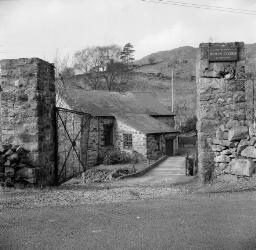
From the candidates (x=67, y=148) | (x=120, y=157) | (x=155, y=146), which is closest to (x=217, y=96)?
(x=67, y=148)

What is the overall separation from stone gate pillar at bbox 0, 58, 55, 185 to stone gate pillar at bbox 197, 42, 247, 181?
156 inches

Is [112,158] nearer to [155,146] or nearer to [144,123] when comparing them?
[155,146]

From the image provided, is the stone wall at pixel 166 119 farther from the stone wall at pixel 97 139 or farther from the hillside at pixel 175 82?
the stone wall at pixel 97 139

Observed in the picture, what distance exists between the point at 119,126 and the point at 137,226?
28211 millimetres

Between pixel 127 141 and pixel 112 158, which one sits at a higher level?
pixel 127 141

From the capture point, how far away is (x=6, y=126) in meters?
8.87

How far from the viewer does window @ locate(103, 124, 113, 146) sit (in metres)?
33.9

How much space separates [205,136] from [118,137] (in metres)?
24.0

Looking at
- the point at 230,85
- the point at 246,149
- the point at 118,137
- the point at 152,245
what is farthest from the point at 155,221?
the point at 118,137

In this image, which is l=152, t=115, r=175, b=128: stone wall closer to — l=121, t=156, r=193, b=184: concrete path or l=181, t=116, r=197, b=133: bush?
l=181, t=116, r=197, b=133: bush

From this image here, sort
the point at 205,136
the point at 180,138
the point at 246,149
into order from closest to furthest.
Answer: the point at 246,149 → the point at 205,136 → the point at 180,138

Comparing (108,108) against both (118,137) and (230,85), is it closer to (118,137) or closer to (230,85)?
(118,137)

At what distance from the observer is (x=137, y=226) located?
536 cm

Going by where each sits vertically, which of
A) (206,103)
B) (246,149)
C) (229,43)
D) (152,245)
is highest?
(229,43)
